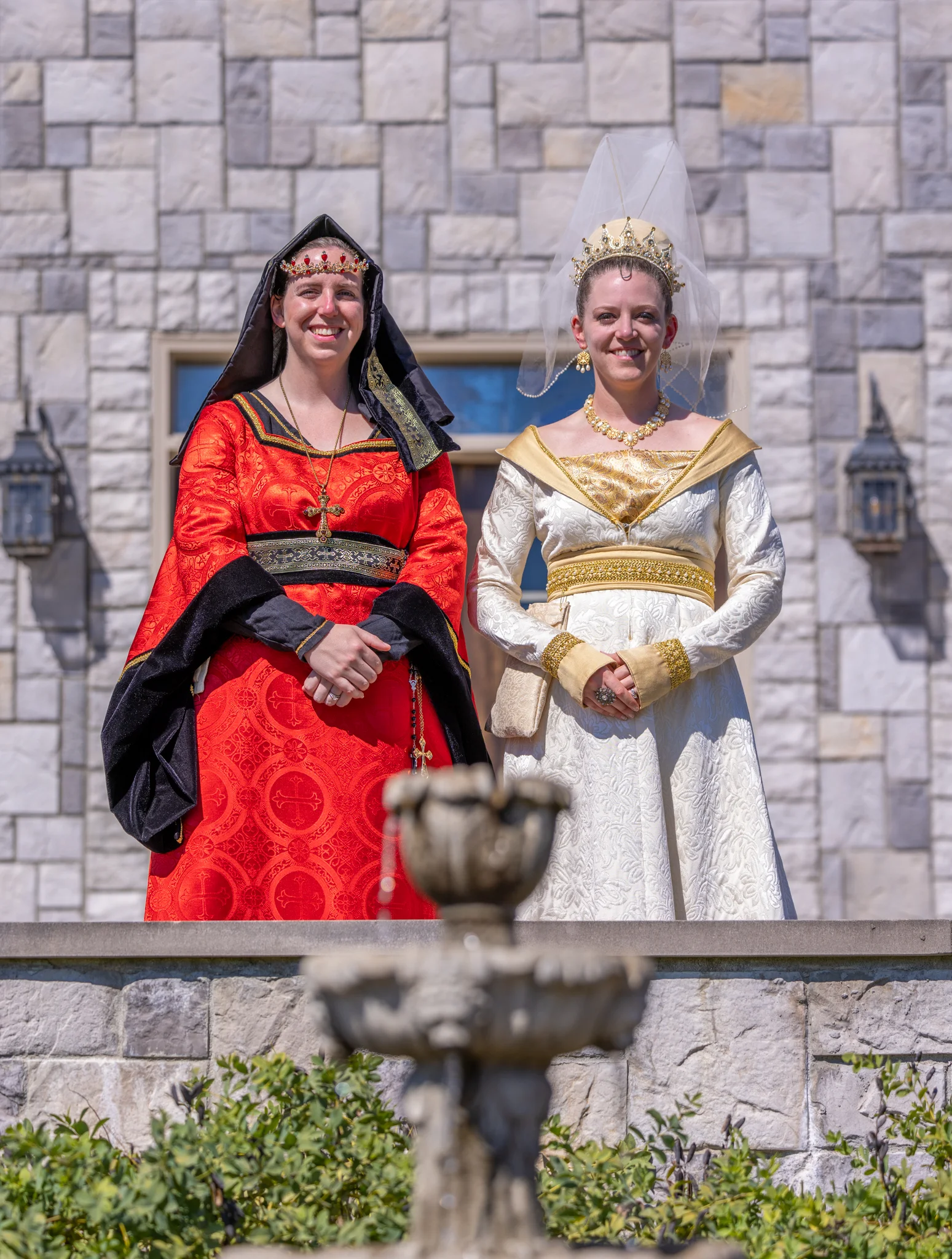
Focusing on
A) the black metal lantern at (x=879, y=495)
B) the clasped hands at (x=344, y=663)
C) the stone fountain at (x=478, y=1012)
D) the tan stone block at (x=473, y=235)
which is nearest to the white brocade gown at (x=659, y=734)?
the clasped hands at (x=344, y=663)

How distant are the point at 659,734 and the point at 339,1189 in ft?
5.05

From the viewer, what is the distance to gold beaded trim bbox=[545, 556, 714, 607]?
14.1ft

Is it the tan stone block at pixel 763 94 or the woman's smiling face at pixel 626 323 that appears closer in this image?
the woman's smiling face at pixel 626 323

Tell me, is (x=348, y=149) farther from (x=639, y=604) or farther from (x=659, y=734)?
(x=659, y=734)

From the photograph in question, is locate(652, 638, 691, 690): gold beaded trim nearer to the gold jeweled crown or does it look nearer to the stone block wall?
the gold jeweled crown

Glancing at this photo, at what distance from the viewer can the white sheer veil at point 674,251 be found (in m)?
4.54

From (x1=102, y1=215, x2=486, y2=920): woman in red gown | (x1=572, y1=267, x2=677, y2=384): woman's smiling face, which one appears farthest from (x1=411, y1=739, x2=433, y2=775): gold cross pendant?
(x1=572, y1=267, x2=677, y2=384): woman's smiling face

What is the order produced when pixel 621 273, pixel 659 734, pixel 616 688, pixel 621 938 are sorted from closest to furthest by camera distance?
pixel 621 938 → pixel 616 688 → pixel 659 734 → pixel 621 273

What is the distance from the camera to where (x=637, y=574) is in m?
4.30

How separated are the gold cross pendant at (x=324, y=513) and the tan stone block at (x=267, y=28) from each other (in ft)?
10.5

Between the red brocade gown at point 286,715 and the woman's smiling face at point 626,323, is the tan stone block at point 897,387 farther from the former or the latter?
the red brocade gown at point 286,715

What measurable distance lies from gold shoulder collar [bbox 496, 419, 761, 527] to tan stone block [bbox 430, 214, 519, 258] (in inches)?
95.9

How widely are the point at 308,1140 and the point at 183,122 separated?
478 cm

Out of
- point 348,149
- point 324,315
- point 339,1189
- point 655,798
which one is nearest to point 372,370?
point 324,315
